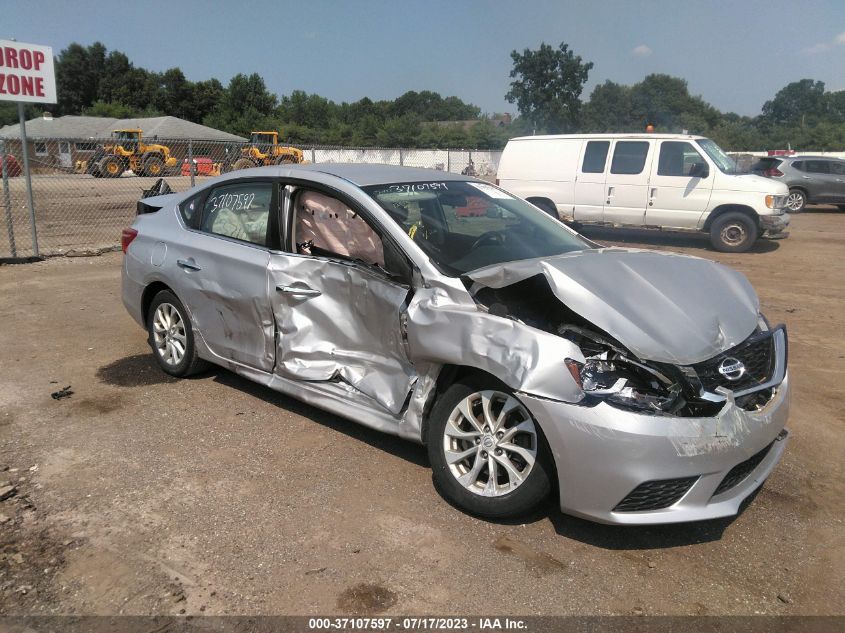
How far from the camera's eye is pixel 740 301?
375 centimetres

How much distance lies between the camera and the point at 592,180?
43.1 ft

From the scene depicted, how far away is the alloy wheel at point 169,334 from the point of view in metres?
5.17

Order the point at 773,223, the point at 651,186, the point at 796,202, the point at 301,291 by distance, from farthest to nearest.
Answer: the point at 796,202, the point at 651,186, the point at 773,223, the point at 301,291

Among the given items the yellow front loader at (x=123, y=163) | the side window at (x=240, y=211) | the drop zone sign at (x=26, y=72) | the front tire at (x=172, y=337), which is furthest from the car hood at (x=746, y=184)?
the yellow front loader at (x=123, y=163)

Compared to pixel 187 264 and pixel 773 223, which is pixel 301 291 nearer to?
Result: pixel 187 264

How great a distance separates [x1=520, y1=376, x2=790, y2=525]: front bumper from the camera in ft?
9.45

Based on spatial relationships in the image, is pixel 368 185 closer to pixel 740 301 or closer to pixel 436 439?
pixel 436 439

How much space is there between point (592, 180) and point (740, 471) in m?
10.7

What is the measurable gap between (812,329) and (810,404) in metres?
2.45

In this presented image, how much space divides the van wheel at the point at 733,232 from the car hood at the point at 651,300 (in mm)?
9365

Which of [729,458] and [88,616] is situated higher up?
[729,458]

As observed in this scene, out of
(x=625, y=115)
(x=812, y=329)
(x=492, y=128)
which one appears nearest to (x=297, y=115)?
(x=492, y=128)

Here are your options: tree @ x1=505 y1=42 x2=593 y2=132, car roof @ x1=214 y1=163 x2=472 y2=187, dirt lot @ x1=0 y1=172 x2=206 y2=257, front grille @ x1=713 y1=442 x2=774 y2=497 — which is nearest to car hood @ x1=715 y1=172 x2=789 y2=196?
car roof @ x1=214 y1=163 x2=472 y2=187

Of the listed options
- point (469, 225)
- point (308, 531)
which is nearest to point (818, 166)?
point (469, 225)
